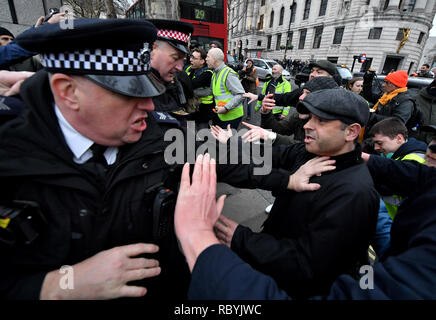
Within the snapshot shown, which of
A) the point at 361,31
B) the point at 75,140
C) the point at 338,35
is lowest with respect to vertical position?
the point at 75,140

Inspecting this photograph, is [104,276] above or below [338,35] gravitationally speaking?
below

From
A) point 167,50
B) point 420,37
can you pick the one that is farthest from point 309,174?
point 420,37

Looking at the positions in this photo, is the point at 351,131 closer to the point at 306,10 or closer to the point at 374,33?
the point at 374,33

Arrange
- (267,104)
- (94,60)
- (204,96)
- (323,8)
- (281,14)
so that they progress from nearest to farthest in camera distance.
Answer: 1. (94,60)
2. (267,104)
3. (204,96)
4. (323,8)
5. (281,14)

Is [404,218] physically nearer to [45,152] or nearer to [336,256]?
[336,256]

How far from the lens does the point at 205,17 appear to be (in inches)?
340

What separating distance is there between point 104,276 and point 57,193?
454mm

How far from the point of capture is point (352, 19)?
27.4 m

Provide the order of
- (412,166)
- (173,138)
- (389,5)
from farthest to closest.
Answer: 1. (389,5)
2. (412,166)
3. (173,138)

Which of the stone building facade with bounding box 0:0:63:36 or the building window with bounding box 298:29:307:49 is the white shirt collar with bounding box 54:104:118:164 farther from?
the building window with bounding box 298:29:307:49

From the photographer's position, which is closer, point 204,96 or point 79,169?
point 79,169

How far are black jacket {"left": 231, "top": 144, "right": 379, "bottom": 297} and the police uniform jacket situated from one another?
69cm
